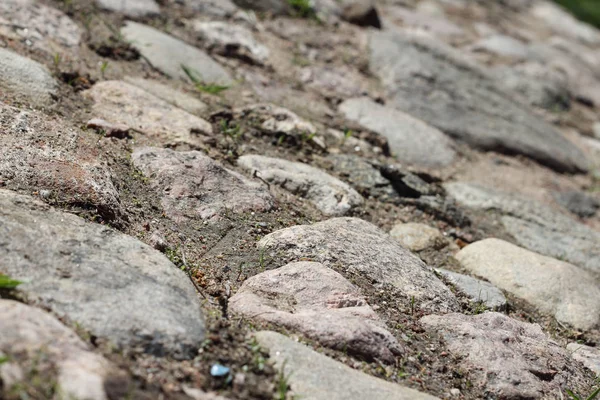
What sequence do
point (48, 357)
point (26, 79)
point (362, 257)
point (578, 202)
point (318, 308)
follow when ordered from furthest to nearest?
point (578, 202) < point (26, 79) < point (362, 257) < point (318, 308) < point (48, 357)

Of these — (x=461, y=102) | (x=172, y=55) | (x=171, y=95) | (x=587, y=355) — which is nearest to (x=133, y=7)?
(x=172, y=55)

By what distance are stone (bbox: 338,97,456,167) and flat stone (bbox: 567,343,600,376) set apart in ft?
3.48

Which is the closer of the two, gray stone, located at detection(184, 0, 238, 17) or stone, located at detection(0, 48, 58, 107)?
stone, located at detection(0, 48, 58, 107)

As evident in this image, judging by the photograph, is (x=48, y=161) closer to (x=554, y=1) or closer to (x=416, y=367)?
A: (x=416, y=367)

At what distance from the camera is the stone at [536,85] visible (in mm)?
3838

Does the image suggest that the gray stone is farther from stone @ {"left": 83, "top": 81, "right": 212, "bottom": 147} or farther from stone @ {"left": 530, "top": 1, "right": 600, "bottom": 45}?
stone @ {"left": 530, "top": 1, "right": 600, "bottom": 45}

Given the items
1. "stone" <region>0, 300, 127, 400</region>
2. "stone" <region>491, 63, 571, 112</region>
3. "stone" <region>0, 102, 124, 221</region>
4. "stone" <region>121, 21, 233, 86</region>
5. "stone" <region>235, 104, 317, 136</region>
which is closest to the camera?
"stone" <region>0, 300, 127, 400</region>

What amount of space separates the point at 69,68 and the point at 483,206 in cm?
Result: 159

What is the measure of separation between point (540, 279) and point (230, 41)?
1.66 metres

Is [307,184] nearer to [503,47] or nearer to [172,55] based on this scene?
[172,55]

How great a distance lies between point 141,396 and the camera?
121 centimetres

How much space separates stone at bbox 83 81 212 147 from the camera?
2203 mm

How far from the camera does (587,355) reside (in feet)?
6.24

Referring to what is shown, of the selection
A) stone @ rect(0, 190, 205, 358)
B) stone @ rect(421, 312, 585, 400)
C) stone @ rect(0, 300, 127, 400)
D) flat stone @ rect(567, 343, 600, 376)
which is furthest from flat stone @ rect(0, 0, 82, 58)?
flat stone @ rect(567, 343, 600, 376)
